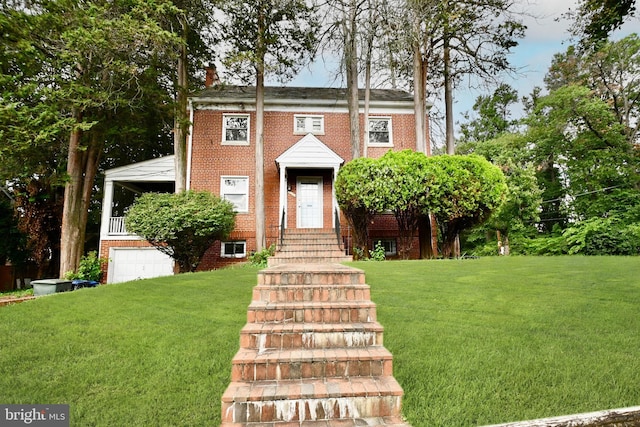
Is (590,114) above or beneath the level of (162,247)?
above

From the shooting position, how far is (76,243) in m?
11.3

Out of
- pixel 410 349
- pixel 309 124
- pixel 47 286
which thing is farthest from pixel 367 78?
pixel 47 286

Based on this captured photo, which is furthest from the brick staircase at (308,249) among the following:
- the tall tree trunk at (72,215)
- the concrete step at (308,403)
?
the tall tree trunk at (72,215)

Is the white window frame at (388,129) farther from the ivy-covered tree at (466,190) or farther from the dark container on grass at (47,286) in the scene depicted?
the dark container on grass at (47,286)

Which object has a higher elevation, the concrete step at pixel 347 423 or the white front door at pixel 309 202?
the white front door at pixel 309 202

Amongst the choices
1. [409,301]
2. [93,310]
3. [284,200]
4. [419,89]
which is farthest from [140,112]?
[409,301]

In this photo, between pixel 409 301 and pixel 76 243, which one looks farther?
pixel 76 243

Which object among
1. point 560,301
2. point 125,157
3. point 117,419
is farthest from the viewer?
point 125,157

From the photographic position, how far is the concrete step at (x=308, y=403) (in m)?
2.64

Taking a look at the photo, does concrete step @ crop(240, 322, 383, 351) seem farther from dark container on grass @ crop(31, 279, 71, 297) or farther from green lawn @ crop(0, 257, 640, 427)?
dark container on grass @ crop(31, 279, 71, 297)

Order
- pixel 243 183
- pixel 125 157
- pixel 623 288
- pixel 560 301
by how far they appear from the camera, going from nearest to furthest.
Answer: pixel 560 301
pixel 623 288
pixel 243 183
pixel 125 157

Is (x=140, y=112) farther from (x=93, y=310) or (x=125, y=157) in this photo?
(x=93, y=310)

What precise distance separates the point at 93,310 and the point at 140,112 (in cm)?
931

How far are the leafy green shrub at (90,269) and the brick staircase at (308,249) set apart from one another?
6.85m
